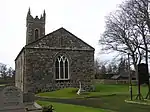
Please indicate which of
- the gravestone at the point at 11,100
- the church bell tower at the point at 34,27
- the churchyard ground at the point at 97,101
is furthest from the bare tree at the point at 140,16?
the church bell tower at the point at 34,27

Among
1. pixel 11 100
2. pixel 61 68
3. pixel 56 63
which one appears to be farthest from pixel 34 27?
pixel 11 100

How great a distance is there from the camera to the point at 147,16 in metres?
22.0

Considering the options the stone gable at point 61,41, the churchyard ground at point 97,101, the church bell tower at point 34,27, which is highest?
the church bell tower at point 34,27

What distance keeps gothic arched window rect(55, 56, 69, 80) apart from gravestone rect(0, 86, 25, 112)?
18.3 m

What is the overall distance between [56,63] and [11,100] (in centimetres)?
1879

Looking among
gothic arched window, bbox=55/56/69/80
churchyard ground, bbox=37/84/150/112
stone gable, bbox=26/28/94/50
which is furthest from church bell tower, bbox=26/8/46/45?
churchyard ground, bbox=37/84/150/112

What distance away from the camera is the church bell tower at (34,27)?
141 ft

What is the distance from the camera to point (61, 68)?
31203 millimetres

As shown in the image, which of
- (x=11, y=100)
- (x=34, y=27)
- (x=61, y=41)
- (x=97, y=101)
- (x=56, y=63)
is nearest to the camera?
(x=11, y=100)

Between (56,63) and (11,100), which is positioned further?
(56,63)

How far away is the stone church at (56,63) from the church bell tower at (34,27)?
39.0 ft

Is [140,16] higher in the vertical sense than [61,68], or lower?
higher

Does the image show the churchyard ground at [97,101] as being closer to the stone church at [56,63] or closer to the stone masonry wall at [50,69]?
the stone masonry wall at [50,69]

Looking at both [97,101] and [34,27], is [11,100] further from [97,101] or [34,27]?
[34,27]
